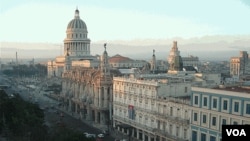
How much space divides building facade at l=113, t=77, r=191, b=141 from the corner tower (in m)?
88.5

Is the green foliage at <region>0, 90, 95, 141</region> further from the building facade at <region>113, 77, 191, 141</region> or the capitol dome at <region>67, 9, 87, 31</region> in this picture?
the capitol dome at <region>67, 9, 87, 31</region>

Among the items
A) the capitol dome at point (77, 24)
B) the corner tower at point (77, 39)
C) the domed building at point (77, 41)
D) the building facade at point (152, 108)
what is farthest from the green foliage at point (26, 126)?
the capitol dome at point (77, 24)

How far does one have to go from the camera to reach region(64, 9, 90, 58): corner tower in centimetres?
17138

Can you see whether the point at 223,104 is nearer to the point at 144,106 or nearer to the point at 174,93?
the point at 174,93

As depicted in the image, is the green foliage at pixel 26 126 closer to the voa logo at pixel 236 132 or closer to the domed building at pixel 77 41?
the voa logo at pixel 236 132

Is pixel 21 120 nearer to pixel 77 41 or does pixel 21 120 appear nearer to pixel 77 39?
pixel 77 41

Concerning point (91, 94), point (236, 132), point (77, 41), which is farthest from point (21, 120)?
point (77, 41)

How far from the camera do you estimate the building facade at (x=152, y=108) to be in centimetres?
6241

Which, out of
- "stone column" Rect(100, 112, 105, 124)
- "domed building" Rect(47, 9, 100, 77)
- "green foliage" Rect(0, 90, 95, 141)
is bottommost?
"stone column" Rect(100, 112, 105, 124)

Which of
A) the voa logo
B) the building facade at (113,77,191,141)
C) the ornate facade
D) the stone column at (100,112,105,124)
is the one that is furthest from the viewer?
the stone column at (100,112,105,124)

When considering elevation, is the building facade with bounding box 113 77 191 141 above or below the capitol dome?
below

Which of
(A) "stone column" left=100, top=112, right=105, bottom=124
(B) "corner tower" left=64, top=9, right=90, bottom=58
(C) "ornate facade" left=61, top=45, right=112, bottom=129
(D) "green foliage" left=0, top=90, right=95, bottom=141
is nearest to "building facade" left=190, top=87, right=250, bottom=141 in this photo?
(D) "green foliage" left=0, top=90, right=95, bottom=141

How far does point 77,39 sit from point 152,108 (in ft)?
351

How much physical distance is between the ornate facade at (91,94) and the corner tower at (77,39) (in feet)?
151
